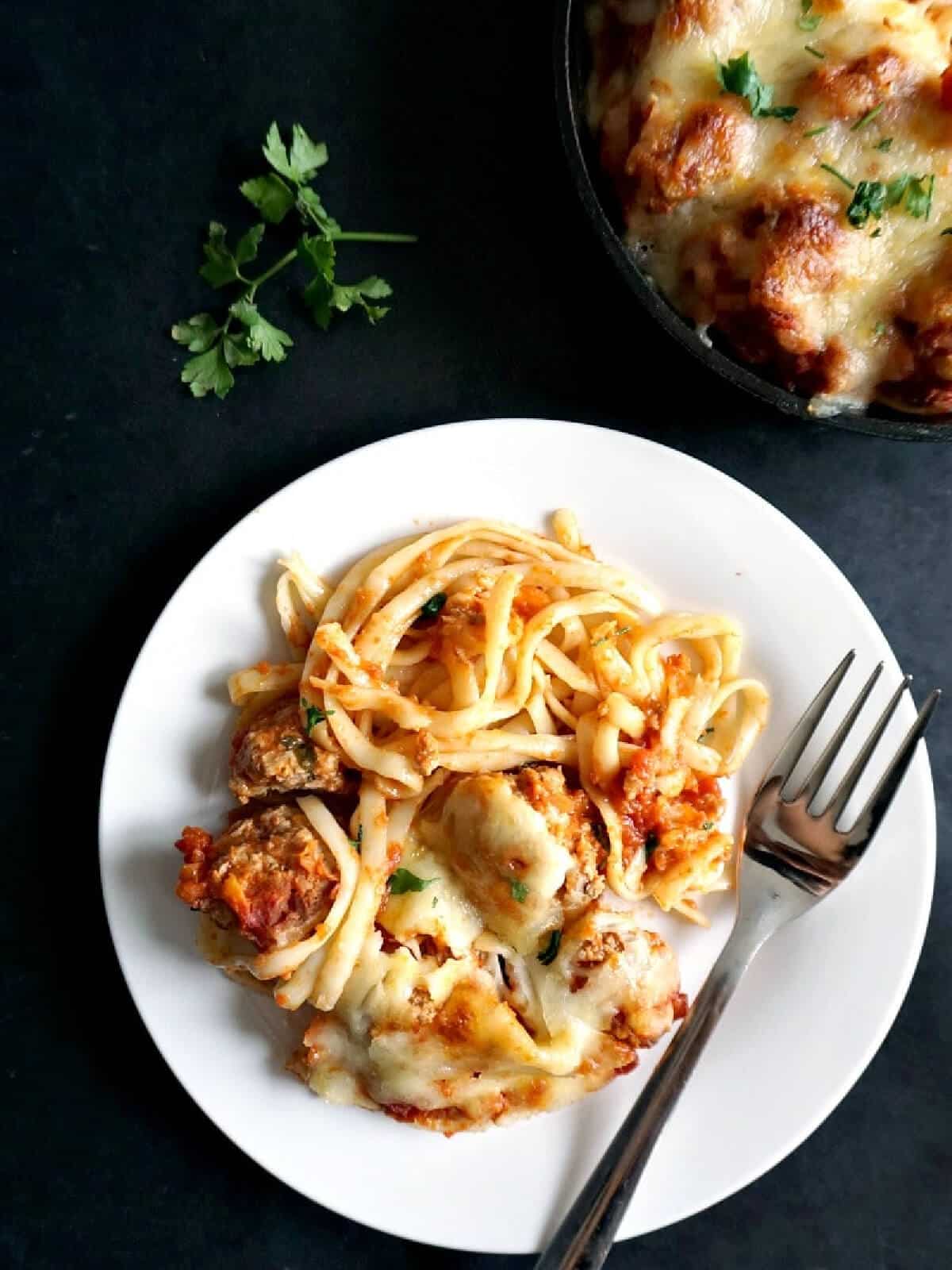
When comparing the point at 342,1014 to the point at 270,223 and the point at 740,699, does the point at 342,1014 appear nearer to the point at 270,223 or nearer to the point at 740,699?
the point at 740,699

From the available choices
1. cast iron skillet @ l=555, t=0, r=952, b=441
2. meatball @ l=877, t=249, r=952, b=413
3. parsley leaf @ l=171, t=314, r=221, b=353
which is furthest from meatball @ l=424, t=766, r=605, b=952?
parsley leaf @ l=171, t=314, r=221, b=353

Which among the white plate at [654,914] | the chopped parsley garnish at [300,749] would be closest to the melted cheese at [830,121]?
the white plate at [654,914]

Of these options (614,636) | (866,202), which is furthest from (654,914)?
(866,202)

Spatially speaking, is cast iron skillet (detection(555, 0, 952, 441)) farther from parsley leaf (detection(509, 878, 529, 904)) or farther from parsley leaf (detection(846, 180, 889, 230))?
parsley leaf (detection(509, 878, 529, 904))

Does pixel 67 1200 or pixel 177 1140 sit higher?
pixel 177 1140

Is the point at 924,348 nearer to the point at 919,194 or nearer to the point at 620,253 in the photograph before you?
the point at 919,194

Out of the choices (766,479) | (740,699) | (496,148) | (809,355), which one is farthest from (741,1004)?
(496,148)

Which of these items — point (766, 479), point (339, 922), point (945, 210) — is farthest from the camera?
point (766, 479)
